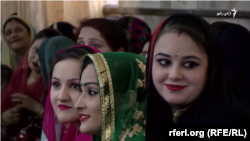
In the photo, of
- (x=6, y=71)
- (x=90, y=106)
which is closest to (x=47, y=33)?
(x=6, y=71)

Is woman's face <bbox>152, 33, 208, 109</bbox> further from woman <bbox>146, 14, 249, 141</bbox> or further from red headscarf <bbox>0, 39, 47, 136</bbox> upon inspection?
red headscarf <bbox>0, 39, 47, 136</bbox>

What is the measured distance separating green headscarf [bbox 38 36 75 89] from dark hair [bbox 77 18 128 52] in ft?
0.41

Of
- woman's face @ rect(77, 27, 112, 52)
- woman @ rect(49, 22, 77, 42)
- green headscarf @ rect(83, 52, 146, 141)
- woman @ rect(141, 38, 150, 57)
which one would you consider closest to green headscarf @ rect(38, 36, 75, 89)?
woman's face @ rect(77, 27, 112, 52)

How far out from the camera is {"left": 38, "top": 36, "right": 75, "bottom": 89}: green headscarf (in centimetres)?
182

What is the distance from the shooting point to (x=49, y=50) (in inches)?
72.2

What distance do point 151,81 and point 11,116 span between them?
113cm

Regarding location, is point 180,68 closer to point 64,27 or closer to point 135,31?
point 135,31

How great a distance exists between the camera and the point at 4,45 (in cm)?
219

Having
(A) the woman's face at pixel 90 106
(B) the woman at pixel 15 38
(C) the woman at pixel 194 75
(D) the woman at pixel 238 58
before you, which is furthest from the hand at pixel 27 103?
(D) the woman at pixel 238 58

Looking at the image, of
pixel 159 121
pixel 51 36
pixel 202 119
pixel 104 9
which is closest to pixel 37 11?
pixel 51 36

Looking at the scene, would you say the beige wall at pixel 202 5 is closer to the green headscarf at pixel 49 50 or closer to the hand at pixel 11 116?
the green headscarf at pixel 49 50

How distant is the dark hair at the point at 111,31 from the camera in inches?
68.0

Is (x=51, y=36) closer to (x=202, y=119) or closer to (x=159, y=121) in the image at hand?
(x=159, y=121)

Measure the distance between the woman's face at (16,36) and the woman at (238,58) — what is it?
4.34 feet
